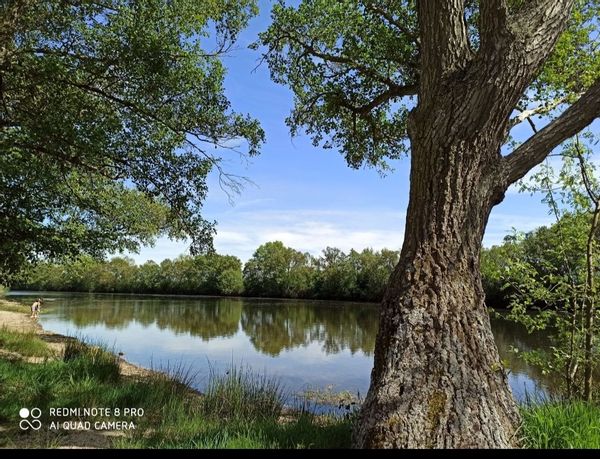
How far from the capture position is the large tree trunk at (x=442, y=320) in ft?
8.49

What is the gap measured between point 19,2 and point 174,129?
2543mm

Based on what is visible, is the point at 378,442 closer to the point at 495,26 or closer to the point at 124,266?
the point at 495,26

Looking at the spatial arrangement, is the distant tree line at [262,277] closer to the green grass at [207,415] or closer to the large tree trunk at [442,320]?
the green grass at [207,415]

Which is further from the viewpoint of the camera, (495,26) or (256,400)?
(256,400)

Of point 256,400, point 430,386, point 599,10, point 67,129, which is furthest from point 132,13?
point 599,10

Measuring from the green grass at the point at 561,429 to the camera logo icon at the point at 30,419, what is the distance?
4.44 m

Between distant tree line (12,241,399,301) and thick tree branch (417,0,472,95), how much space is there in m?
57.5

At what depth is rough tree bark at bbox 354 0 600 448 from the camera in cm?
263

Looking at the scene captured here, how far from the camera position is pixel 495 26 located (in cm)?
328

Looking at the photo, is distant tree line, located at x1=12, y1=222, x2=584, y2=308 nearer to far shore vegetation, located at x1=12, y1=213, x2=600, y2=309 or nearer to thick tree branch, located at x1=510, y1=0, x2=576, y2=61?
far shore vegetation, located at x1=12, y1=213, x2=600, y2=309

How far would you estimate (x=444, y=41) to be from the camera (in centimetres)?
347

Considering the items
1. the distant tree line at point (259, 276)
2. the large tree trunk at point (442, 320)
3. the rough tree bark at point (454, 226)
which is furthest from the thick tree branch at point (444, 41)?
the distant tree line at point (259, 276)

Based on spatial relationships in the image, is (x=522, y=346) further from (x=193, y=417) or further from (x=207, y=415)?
(x=193, y=417)

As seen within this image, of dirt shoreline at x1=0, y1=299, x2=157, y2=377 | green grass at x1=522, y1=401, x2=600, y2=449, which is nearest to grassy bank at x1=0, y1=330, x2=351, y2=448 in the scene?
green grass at x1=522, y1=401, x2=600, y2=449
